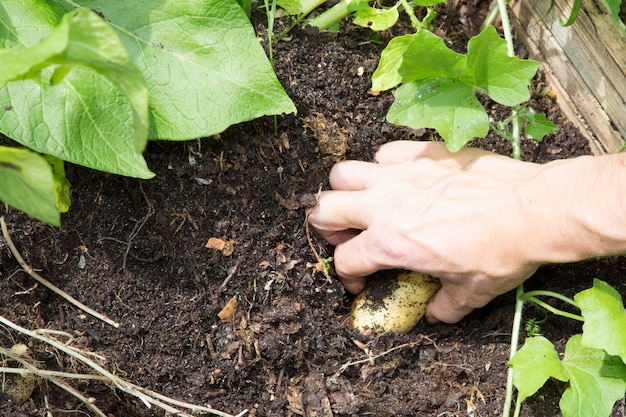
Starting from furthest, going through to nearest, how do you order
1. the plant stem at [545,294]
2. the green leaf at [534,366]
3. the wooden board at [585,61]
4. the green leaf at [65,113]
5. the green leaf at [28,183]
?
the wooden board at [585,61]
the plant stem at [545,294]
the green leaf at [534,366]
the green leaf at [65,113]
the green leaf at [28,183]

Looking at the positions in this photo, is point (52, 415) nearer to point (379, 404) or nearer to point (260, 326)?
point (260, 326)

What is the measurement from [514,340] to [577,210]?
0.37m

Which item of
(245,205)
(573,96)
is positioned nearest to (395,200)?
(245,205)

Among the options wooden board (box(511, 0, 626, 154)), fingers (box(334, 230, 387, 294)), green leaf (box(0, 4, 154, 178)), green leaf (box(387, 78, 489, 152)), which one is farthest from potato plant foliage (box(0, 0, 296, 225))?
wooden board (box(511, 0, 626, 154))

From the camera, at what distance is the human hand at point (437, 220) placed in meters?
1.41

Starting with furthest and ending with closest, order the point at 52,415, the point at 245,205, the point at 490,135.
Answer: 1. the point at 490,135
2. the point at 245,205
3. the point at 52,415

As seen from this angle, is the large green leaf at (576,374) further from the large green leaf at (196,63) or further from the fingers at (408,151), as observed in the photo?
the large green leaf at (196,63)

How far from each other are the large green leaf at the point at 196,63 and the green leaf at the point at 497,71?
16.2 inches

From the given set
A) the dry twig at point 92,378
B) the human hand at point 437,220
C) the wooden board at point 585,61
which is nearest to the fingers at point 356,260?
the human hand at point 437,220

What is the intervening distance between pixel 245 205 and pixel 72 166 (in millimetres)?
405

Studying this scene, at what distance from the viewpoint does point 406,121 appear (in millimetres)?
1425

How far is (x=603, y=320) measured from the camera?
1.35 metres

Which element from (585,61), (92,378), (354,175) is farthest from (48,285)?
(585,61)

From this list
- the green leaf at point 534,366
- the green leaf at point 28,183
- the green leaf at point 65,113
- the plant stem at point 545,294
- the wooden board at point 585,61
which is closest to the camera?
the green leaf at point 28,183
